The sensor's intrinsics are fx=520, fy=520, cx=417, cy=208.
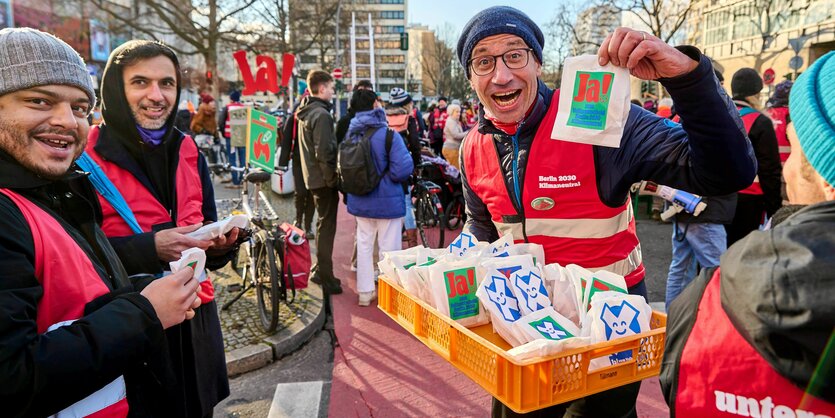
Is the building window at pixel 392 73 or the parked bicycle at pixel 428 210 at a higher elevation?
the building window at pixel 392 73

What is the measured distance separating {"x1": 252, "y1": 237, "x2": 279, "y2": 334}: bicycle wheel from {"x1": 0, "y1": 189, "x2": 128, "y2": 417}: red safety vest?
122 inches

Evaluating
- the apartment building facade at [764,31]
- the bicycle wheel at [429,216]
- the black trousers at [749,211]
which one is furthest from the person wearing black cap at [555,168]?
the apartment building facade at [764,31]

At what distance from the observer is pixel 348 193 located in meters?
5.58

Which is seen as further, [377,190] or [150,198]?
[377,190]

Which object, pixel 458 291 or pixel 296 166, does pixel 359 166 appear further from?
pixel 458 291

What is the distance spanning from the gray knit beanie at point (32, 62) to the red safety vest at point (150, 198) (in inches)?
28.8

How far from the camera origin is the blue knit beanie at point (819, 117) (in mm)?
948

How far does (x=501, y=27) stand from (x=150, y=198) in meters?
1.69

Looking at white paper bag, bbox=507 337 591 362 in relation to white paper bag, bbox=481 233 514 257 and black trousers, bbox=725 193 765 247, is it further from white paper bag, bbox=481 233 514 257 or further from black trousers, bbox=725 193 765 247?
black trousers, bbox=725 193 765 247

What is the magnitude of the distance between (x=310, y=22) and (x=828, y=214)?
34.2 meters

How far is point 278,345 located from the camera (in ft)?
14.4

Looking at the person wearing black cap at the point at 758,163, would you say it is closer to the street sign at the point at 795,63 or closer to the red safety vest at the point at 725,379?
the red safety vest at the point at 725,379

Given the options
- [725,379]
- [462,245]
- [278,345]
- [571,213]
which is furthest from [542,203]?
[278,345]

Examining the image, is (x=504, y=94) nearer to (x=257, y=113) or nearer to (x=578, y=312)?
(x=578, y=312)
